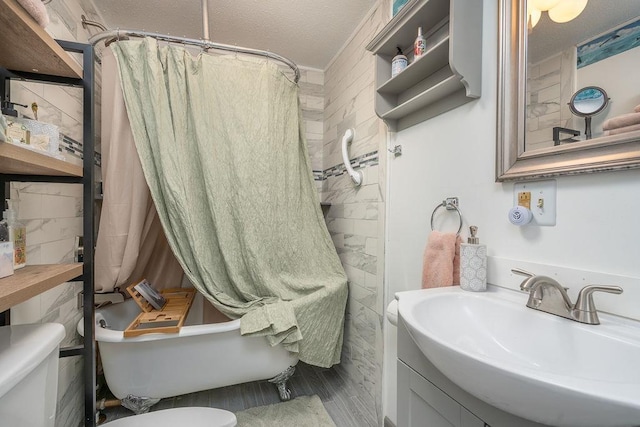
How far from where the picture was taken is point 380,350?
1.50 meters

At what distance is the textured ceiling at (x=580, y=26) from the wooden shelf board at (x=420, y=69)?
27 cm

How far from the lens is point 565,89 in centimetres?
76

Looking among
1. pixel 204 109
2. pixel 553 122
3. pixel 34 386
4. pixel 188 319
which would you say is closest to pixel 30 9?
pixel 204 109

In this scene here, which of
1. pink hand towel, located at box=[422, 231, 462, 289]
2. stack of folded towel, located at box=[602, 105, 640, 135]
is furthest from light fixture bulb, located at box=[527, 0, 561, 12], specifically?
pink hand towel, located at box=[422, 231, 462, 289]

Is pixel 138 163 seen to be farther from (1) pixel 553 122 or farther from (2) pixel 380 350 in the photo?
(1) pixel 553 122

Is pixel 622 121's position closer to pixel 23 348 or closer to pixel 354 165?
pixel 354 165

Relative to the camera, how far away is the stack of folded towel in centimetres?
61

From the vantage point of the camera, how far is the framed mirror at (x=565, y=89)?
2.10 feet

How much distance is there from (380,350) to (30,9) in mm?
1865

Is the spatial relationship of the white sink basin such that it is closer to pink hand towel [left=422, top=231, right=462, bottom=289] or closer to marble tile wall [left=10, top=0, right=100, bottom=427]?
pink hand towel [left=422, top=231, right=462, bottom=289]

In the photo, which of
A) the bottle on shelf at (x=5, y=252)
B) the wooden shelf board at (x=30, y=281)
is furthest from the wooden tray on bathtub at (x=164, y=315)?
the bottle on shelf at (x=5, y=252)

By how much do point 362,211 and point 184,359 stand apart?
4.13 feet

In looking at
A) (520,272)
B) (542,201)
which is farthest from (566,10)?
(520,272)

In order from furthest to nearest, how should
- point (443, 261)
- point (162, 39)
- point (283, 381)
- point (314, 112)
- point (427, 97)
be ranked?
point (314, 112)
point (283, 381)
point (162, 39)
point (427, 97)
point (443, 261)
